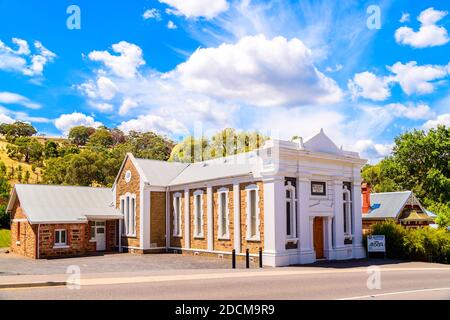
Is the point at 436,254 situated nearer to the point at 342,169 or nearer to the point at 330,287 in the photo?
the point at 342,169

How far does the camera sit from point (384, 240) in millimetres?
27094

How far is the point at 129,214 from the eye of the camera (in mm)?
34625

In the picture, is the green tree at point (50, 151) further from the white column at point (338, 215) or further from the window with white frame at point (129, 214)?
the white column at point (338, 215)

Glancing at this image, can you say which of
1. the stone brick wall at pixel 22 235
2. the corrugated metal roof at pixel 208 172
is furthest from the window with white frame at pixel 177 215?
the stone brick wall at pixel 22 235

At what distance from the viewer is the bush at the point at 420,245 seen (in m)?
26.6

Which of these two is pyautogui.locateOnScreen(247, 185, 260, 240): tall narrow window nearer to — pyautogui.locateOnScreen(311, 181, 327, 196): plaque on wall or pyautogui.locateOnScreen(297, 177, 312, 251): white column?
pyautogui.locateOnScreen(297, 177, 312, 251): white column

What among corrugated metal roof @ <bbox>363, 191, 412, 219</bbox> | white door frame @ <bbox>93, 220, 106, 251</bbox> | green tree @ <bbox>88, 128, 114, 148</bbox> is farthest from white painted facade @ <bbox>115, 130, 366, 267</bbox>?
green tree @ <bbox>88, 128, 114, 148</bbox>

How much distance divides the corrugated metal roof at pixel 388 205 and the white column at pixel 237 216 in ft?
59.6

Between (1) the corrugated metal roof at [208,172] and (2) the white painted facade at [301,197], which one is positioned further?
(1) the corrugated metal roof at [208,172]

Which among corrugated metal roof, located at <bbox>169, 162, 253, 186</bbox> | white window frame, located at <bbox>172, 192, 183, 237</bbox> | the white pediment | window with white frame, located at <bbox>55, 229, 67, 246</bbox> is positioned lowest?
window with white frame, located at <bbox>55, 229, 67, 246</bbox>

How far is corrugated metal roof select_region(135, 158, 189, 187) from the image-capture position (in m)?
33.6
